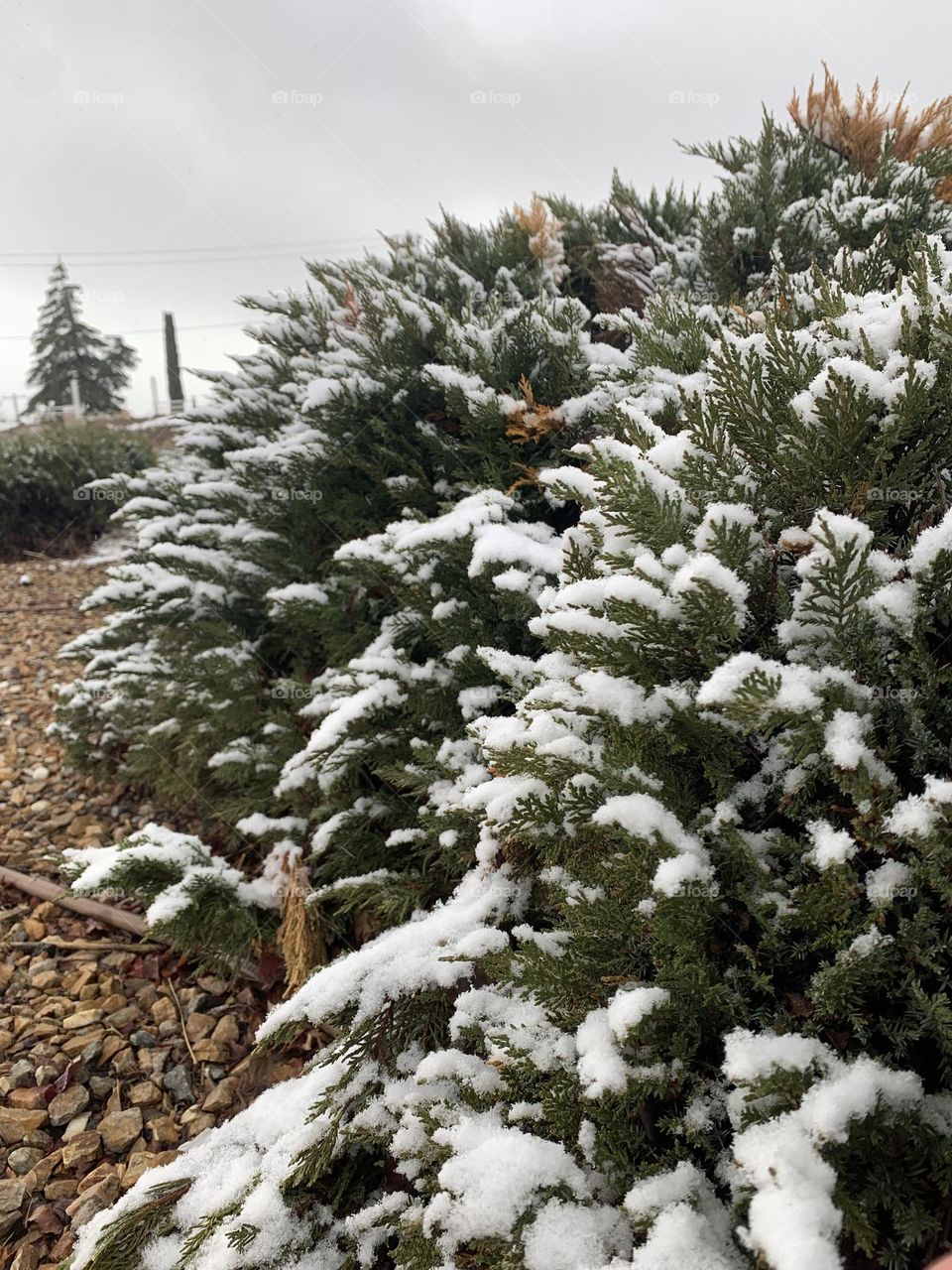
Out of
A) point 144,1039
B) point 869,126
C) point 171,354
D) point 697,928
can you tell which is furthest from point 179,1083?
point 171,354

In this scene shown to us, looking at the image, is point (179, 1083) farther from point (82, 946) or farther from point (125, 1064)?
point (82, 946)

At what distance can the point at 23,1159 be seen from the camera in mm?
2053

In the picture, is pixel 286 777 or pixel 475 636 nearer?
pixel 475 636

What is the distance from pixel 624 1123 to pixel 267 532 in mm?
2945

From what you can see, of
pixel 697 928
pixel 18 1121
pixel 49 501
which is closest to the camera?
pixel 697 928

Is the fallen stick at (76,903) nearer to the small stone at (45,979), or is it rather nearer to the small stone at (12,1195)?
the small stone at (45,979)

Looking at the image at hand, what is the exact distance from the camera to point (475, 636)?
8.42 feet

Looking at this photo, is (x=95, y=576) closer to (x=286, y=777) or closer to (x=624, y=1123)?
(x=286, y=777)

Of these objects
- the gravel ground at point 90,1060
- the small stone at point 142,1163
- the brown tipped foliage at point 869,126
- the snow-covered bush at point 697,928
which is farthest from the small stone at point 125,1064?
the brown tipped foliage at point 869,126

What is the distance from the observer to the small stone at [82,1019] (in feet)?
8.17

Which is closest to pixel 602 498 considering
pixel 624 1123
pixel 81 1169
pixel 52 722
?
pixel 624 1123

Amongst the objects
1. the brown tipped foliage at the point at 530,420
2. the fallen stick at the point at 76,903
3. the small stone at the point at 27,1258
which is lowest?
the small stone at the point at 27,1258

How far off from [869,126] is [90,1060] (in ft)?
15.9

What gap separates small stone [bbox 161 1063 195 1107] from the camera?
89.2 inches
